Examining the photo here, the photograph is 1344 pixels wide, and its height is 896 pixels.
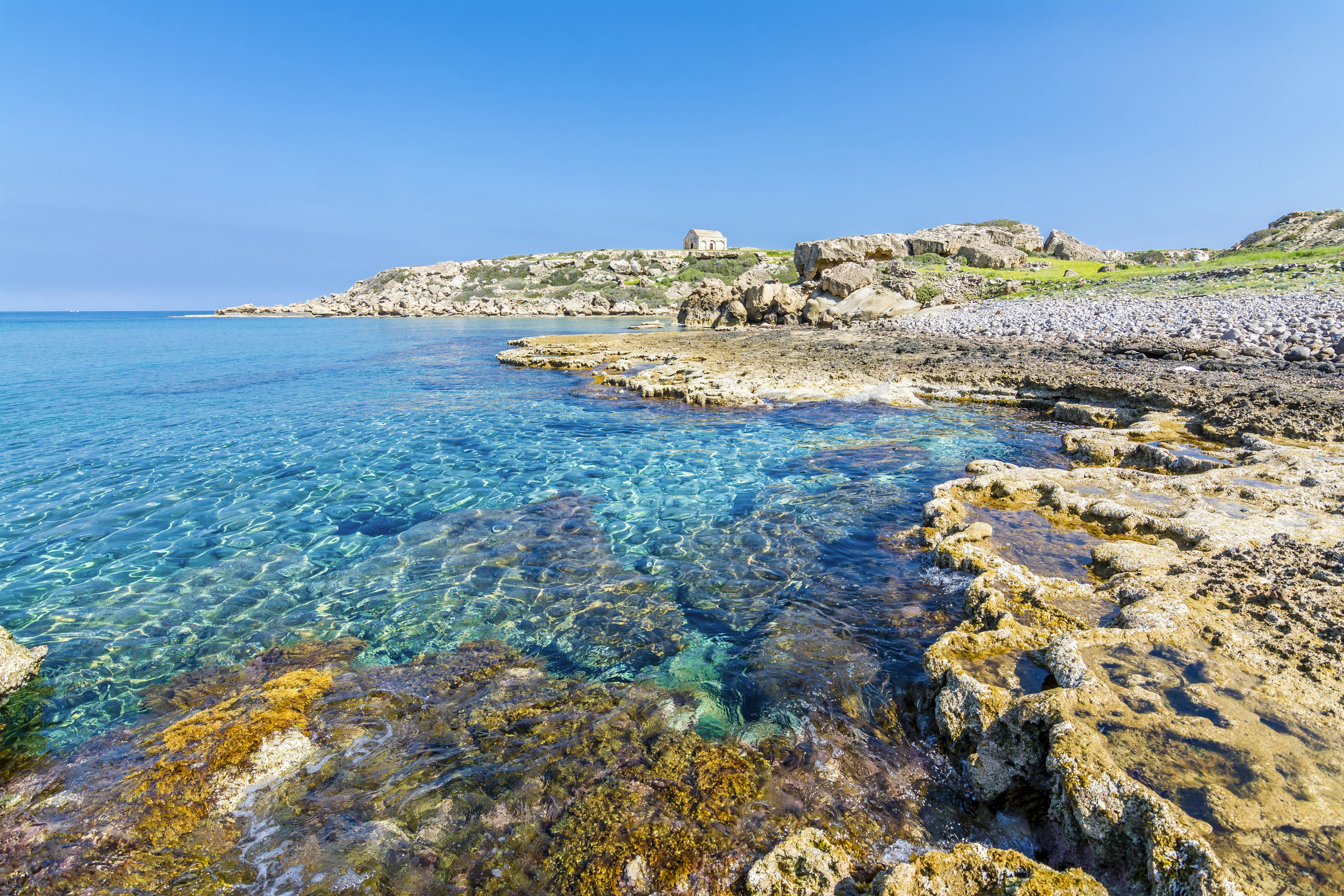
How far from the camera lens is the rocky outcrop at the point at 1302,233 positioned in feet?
116

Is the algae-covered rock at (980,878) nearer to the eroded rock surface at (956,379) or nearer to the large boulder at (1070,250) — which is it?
the eroded rock surface at (956,379)

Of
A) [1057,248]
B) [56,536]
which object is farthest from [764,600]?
[1057,248]

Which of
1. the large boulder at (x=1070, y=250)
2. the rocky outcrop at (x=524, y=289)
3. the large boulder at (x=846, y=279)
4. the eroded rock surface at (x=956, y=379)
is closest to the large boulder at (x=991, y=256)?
the large boulder at (x=1070, y=250)

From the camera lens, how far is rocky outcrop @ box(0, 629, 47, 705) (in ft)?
15.1

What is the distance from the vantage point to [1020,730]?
3615mm

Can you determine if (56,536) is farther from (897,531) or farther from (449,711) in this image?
(897,531)

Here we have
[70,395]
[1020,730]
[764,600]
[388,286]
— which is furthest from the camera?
[388,286]

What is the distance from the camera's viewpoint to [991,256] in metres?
44.8

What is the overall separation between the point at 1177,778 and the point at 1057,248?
64169 mm

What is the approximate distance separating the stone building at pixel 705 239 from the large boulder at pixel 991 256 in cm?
7036

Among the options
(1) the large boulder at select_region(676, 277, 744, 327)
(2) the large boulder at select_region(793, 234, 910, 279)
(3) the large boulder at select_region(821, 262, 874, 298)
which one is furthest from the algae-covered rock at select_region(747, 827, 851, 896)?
(2) the large boulder at select_region(793, 234, 910, 279)

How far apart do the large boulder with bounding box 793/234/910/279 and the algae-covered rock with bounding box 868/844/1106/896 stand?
1814 inches

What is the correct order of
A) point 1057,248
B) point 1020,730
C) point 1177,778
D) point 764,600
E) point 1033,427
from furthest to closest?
point 1057,248 < point 1033,427 < point 764,600 < point 1020,730 < point 1177,778

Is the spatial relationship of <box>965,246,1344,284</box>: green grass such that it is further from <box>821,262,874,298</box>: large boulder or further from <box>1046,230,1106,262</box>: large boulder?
<box>821,262,874,298</box>: large boulder
